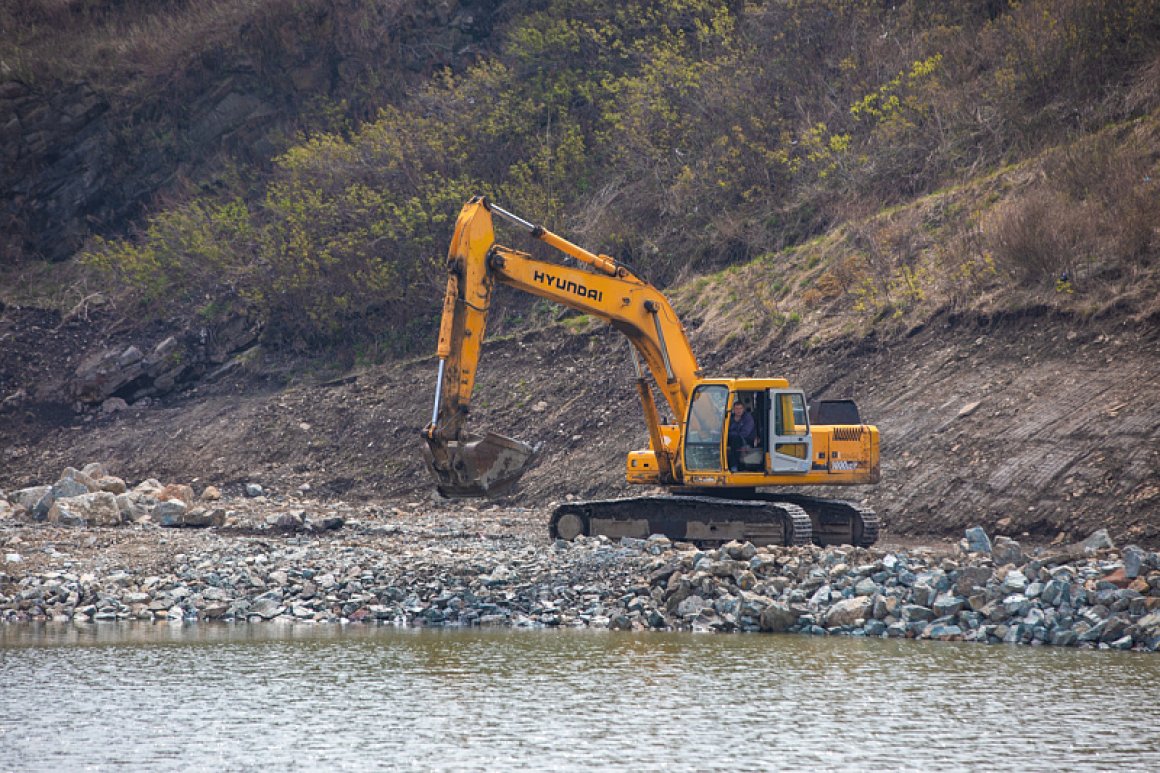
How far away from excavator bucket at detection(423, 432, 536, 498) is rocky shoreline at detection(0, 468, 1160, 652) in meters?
0.77

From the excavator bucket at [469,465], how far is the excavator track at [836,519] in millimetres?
3436

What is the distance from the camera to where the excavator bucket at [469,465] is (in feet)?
51.0

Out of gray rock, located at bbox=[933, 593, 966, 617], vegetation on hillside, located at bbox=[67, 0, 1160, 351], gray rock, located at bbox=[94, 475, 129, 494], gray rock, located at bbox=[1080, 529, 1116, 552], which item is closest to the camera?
gray rock, located at bbox=[933, 593, 966, 617]

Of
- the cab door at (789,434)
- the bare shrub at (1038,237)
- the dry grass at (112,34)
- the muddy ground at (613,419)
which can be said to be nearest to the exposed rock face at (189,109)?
the dry grass at (112,34)

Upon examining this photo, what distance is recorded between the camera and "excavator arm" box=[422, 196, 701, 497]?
15.6 m

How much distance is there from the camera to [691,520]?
1670 centimetres

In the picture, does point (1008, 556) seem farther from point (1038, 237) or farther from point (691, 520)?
point (1038, 237)

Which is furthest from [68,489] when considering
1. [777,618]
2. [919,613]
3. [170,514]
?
[919,613]

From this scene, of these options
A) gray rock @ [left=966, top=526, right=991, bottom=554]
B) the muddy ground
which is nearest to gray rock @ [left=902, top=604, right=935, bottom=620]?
gray rock @ [left=966, top=526, right=991, bottom=554]

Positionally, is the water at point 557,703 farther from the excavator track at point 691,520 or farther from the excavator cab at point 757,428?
the excavator cab at point 757,428

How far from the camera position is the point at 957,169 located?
24.1m

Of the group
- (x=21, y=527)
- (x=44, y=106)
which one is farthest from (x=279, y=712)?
(x=44, y=106)

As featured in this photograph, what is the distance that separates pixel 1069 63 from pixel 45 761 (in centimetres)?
2131

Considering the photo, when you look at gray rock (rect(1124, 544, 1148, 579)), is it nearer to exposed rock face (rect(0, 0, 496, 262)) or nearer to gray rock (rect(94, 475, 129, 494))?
gray rock (rect(94, 475, 129, 494))
